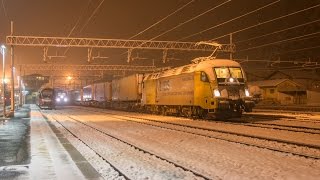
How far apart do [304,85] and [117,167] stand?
70.3 meters

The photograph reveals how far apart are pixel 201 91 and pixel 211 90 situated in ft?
2.92

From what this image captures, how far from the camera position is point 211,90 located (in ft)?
86.4

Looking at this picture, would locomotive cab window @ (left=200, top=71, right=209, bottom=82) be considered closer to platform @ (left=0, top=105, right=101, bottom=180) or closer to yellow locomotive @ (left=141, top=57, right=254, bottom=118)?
yellow locomotive @ (left=141, top=57, right=254, bottom=118)

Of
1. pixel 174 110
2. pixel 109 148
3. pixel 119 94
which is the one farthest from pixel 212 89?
pixel 119 94

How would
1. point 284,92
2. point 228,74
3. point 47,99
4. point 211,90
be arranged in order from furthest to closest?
1. point 284,92
2. point 47,99
3. point 228,74
4. point 211,90

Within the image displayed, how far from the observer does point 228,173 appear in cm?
982

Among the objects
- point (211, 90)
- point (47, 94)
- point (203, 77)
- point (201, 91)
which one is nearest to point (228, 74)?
point (203, 77)

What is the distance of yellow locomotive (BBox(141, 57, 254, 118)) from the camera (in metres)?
26.0

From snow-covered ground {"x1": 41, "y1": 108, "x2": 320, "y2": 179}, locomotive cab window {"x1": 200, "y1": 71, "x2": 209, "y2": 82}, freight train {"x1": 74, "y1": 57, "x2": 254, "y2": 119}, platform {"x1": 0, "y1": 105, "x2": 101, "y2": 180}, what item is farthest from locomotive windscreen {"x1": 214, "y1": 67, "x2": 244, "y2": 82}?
platform {"x1": 0, "y1": 105, "x2": 101, "y2": 180}

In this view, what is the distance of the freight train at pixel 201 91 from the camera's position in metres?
26.1

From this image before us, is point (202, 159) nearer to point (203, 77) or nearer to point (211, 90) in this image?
point (211, 90)

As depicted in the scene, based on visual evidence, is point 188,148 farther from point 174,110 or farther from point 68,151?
point 174,110

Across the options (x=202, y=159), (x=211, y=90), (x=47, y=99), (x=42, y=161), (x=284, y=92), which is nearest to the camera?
(x=42, y=161)

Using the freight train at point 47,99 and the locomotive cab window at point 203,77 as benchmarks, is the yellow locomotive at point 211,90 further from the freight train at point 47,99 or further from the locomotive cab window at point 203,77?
the freight train at point 47,99
